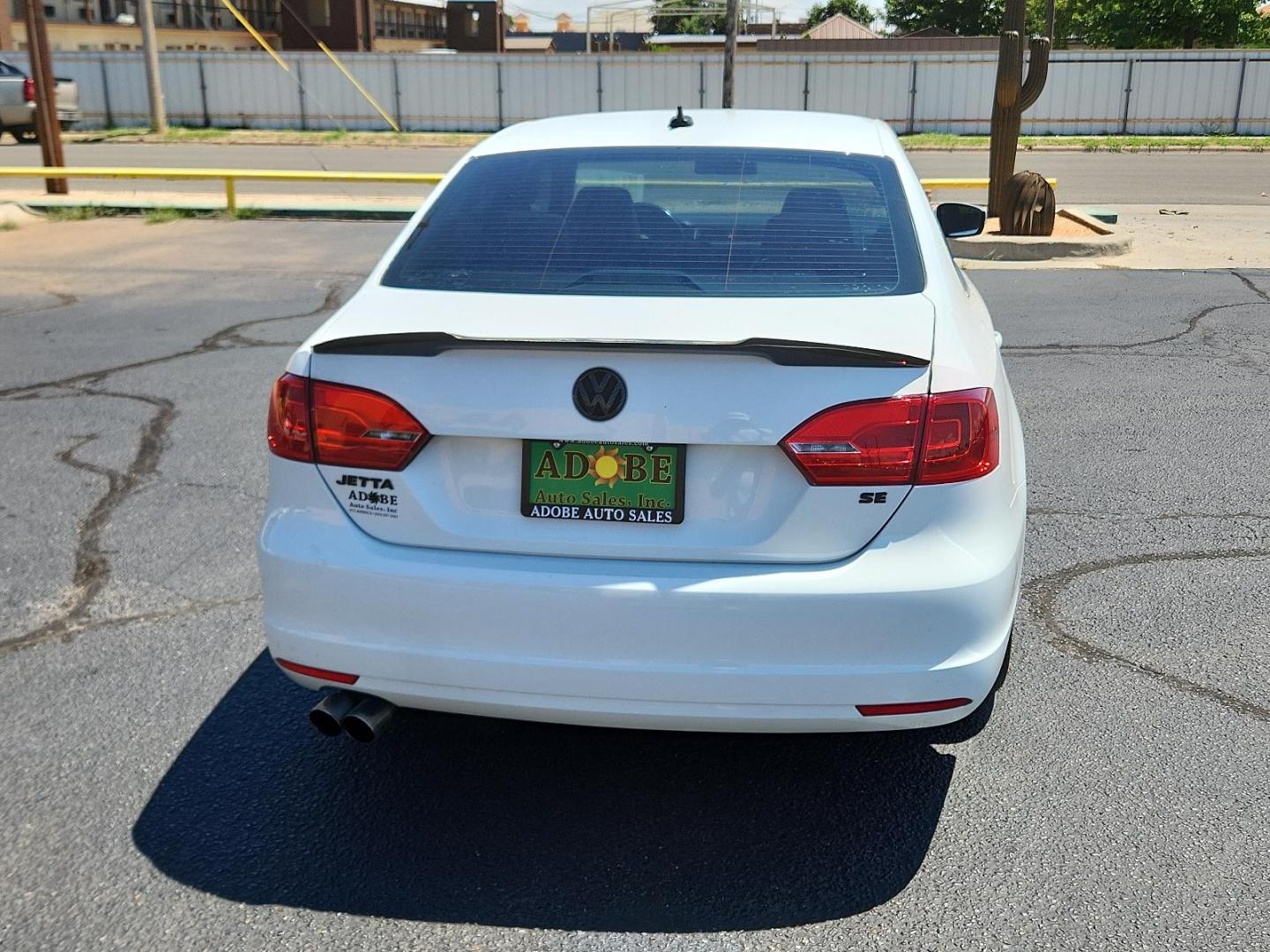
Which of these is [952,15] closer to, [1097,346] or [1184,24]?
[1184,24]

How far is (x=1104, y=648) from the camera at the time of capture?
411 cm

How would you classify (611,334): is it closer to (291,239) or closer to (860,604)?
(860,604)

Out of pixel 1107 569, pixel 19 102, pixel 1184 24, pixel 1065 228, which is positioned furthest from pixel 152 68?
pixel 1184 24

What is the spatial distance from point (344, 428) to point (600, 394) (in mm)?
636

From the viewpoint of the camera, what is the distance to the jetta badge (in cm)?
280

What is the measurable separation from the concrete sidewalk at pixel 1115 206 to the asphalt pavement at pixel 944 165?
1171mm

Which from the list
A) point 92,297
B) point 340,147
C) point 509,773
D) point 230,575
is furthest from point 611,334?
point 340,147

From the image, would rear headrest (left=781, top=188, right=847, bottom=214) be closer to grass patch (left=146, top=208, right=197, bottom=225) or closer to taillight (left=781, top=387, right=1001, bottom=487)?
taillight (left=781, top=387, right=1001, bottom=487)

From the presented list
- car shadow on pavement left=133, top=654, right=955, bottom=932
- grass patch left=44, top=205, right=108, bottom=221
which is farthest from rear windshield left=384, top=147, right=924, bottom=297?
grass patch left=44, top=205, right=108, bottom=221

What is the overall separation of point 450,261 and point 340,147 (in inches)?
1109

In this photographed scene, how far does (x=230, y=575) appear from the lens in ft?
15.5

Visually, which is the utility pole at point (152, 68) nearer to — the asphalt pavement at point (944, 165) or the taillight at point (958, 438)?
the asphalt pavement at point (944, 165)

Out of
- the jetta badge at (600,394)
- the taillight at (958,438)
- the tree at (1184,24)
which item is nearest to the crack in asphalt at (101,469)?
the jetta badge at (600,394)

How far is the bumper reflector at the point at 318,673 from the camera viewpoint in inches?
119
